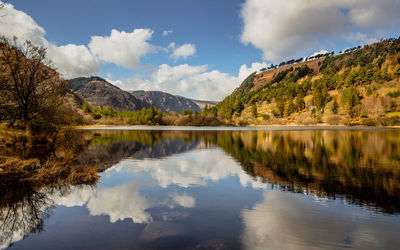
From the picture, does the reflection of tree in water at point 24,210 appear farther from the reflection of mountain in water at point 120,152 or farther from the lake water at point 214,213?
the reflection of mountain in water at point 120,152

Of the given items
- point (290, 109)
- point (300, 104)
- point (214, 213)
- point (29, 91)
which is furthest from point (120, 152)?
point (300, 104)

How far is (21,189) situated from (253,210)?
1312 cm

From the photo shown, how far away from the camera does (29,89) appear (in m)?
27.6

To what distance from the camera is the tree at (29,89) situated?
23.7 m

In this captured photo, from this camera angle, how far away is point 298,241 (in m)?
7.45

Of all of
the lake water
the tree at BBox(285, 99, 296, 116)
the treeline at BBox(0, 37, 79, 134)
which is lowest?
the lake water

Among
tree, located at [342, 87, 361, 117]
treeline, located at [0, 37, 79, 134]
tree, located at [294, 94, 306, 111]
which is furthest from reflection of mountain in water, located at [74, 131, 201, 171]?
tree, located at [294, 94, 306, 111]

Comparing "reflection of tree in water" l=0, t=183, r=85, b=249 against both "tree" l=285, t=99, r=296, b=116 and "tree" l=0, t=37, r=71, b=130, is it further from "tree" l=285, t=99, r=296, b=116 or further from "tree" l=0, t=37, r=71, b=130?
"tree" l=285, t=99, r=296, b=116

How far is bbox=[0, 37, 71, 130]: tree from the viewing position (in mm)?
23734

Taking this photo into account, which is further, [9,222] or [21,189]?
[21,189]

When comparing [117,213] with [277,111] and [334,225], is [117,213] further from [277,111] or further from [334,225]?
[277,111]

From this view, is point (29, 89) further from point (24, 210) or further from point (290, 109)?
point (290, 109)

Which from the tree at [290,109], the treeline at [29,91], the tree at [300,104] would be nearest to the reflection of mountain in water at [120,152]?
the treeline at [29,91]

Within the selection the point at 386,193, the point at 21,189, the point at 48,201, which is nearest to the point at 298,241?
the point at 386,193
